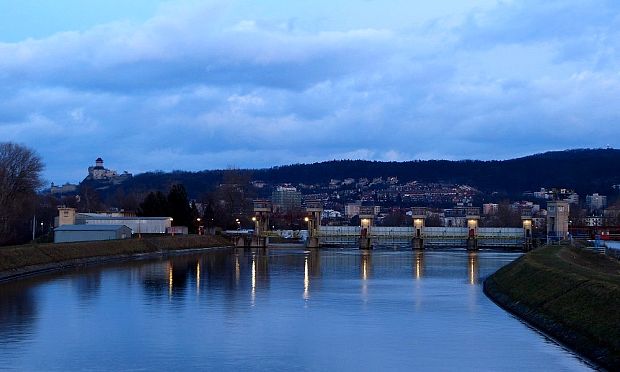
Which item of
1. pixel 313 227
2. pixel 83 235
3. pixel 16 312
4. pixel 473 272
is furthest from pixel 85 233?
pixel 16 312

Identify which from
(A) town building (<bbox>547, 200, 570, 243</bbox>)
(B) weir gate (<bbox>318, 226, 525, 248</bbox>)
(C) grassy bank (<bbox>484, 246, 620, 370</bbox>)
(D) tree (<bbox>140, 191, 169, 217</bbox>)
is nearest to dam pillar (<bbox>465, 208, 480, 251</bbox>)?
(B) weir gate (<bbox>318, 226, 525, 248</bbox>)

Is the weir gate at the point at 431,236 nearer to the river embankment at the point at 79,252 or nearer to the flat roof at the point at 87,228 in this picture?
the river embankment at the point at 79,252

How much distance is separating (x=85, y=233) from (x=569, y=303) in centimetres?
5457

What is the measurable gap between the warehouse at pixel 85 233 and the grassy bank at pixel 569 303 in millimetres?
42620

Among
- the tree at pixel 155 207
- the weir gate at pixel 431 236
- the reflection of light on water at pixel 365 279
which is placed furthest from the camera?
the weir gate at pixel 431 236

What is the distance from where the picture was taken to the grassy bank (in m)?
20.8

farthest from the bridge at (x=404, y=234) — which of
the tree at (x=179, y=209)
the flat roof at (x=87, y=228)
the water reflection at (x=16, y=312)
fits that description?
the water reflection at (x=16, y=312)

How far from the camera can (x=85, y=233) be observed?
242ft

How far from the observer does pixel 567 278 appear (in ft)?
98.2

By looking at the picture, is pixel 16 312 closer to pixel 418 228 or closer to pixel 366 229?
pixel 366 229

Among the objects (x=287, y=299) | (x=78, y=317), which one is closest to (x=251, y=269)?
Answer: (x=287, y=299)

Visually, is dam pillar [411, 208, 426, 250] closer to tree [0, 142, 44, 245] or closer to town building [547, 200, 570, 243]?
town building [547, 200, 570, 243]

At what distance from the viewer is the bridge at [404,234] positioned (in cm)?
9969

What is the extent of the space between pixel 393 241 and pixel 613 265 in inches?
2474
